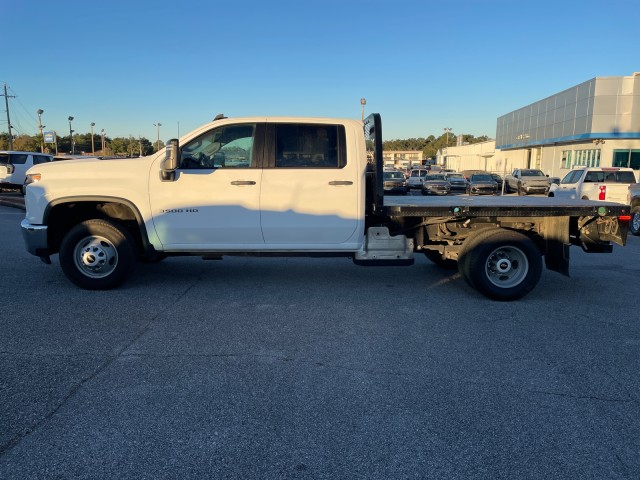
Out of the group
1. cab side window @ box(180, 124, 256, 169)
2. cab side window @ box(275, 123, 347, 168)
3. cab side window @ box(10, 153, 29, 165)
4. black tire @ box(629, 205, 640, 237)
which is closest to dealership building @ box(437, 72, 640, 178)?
black tire @ box(629, 205, 640, 237)

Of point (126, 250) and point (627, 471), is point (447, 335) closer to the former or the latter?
point (627, 471)

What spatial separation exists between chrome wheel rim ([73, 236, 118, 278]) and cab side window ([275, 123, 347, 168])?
2.47 metres

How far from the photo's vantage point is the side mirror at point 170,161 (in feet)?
20.7

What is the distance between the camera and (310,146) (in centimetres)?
670

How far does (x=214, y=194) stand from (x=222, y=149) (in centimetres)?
60

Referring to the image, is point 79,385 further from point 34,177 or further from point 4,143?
point 4,143

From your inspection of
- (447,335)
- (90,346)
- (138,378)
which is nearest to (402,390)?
(447,335)

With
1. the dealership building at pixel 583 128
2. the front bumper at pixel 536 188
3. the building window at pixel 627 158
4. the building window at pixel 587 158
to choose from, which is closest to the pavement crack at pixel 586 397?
the front bumper at pixel 536 188

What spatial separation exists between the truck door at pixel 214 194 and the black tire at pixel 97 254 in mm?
534

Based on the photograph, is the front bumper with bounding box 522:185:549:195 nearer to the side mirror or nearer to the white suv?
the white suv

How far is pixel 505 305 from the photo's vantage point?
21.2ft

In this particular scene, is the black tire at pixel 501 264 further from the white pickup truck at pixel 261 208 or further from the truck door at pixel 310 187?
the truck door at pixel 310 187

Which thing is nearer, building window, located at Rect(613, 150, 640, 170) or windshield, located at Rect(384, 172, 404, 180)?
windshield, located at Rect(384, 172, 404, 180)

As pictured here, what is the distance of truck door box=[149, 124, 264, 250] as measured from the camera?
21.4 ft
